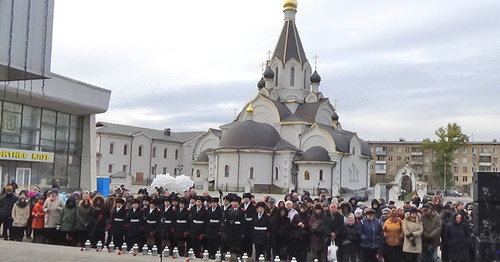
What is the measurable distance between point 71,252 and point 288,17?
47834mm

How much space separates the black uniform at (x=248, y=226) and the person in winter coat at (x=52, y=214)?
14.9 feet

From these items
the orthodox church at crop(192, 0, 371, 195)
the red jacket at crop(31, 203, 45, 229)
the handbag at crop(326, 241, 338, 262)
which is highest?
the orthodox church at crop(192, 0, 371, 195)

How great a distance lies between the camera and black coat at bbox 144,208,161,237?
12000 mm

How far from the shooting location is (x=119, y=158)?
192 feet

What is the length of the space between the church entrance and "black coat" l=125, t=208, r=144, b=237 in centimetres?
3518

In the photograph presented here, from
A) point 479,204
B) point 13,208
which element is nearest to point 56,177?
point 13,208

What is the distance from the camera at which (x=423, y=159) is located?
86688 millimetres

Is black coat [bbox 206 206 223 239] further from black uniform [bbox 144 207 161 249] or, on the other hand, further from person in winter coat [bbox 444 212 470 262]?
person in winter coat [bbox 444 212 470 262]

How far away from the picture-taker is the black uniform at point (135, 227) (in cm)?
1200

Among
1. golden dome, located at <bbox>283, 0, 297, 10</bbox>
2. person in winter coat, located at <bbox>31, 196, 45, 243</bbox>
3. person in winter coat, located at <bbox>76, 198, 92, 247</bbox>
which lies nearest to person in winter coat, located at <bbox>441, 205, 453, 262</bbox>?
person in winter coat, located at <bbox>76, 198, 92, 247</bbox>

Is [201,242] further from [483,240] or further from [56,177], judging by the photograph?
[56,177]

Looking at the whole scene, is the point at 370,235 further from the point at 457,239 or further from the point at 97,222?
the point at 97,222

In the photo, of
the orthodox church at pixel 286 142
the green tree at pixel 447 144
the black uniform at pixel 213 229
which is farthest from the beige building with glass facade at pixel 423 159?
the black uniform at pixel 213 229

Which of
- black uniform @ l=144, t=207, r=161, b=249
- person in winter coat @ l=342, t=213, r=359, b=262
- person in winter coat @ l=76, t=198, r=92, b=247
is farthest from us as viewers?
person in winter coat @ l=76, t=198, r=92, b=247
